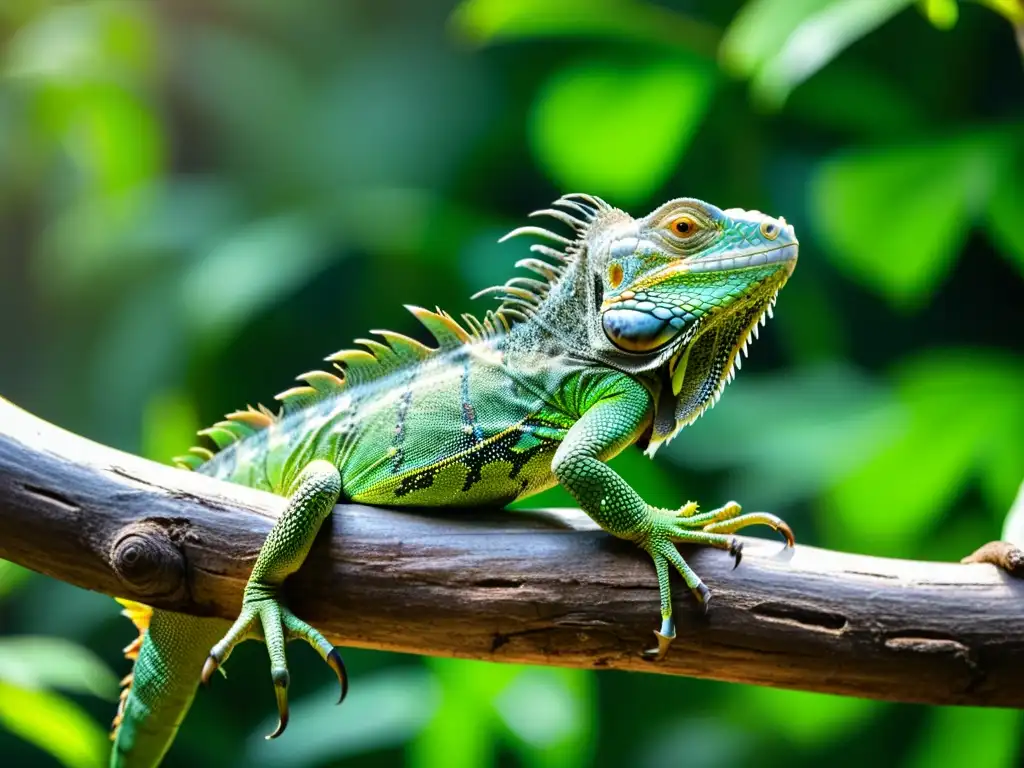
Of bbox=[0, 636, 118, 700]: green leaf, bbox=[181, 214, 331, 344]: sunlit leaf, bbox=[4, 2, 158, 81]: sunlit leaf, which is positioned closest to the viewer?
bbox=[0, 636, 118, 700]: green leaf

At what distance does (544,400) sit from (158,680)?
155 centimetres

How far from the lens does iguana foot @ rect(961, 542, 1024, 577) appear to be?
297cm

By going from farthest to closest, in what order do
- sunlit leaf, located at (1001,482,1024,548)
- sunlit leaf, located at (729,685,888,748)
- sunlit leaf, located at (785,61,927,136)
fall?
sunlit leaf, located at (785,61,927,136), sunlit leaf, located at (729,685,888,748), sunlit leaf, located at (1001,482,1024,548)

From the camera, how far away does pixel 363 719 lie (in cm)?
555

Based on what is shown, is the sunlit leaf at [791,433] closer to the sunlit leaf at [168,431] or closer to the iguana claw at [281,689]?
the sunlit leaf at [168,431]

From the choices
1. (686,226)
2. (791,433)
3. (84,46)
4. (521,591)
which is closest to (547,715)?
(791,433)

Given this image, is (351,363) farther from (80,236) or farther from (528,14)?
(80,236)

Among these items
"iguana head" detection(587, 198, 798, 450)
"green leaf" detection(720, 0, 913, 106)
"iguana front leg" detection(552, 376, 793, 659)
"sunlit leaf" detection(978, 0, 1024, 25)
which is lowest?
"iguana front leg" detection(552, 376, 793, 659)

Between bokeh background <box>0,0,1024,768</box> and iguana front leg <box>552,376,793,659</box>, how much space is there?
1742 millimetres

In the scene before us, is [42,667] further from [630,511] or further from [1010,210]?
[1010,210]

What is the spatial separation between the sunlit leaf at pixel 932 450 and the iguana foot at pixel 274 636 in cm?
351

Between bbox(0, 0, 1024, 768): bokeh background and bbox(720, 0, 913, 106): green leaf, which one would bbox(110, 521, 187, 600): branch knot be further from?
bbox(720, 0, 913, 106): green leaf

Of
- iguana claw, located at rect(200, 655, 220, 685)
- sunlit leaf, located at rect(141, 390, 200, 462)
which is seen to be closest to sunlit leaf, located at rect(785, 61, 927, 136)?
sunlit leaf, located at rect(141, 390, 200, 462)

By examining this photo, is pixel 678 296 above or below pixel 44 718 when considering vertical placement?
above
